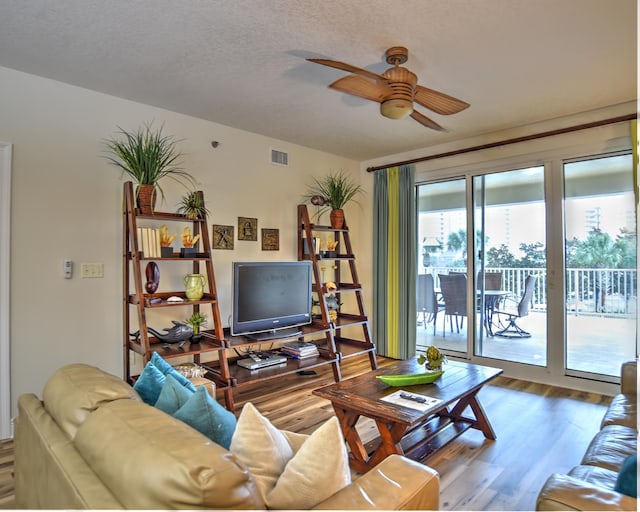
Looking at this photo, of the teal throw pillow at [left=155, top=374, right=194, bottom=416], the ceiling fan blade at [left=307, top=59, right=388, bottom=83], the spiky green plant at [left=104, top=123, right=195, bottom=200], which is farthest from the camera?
the spiky green plant at [left=104, top=123, right=195, bottom=200]

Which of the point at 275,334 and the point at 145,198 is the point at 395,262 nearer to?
the point at 275,334


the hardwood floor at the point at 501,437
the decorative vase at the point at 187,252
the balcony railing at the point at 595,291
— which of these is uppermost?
the decorative vase at the point at 187,252

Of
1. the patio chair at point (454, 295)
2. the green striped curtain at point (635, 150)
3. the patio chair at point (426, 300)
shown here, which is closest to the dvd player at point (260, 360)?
the patio chair at point (426, 300)

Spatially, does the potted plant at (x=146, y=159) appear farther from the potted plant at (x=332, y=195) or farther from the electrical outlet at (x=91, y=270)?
the potted plant at (x=332, y=195)

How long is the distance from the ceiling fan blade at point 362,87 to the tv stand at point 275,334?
218 cm

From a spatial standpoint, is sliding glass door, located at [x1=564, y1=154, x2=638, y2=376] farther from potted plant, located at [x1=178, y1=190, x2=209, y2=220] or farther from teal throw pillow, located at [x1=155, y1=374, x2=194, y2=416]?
teal throw pillow, located at [x1=155, y1=374, x2=194, y2=416]

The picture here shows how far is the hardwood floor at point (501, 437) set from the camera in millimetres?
2057

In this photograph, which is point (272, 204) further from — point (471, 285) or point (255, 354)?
point (471, 285)

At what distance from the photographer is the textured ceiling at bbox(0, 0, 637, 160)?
208 centimetres

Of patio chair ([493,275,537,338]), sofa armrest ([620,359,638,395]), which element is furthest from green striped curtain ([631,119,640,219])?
sofa armrest ([620,359,638,395])

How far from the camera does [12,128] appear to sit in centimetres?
271

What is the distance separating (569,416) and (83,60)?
4428mm

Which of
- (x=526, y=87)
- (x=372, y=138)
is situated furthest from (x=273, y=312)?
(x=526, y=87)

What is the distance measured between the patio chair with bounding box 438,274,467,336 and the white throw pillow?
373 centimetres
